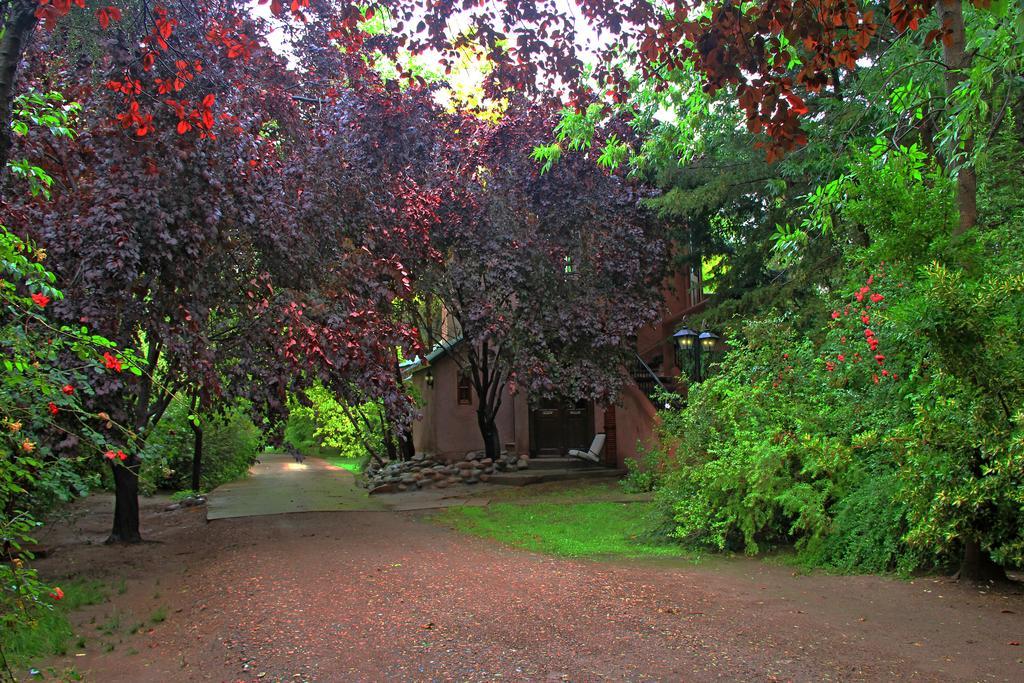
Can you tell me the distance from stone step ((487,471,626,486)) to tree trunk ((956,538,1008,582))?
1021 cm

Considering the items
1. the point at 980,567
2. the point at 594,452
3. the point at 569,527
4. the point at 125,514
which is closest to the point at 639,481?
the point at 569,527

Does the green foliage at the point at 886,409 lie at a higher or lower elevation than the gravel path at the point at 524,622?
higher

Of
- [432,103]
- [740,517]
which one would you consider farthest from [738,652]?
[432,103]

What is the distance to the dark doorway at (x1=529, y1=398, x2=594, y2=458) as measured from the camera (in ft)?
65.6

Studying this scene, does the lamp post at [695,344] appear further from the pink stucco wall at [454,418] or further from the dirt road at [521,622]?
the pink stucco wall at [454,418]

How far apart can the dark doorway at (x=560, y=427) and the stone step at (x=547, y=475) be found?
2.53 m

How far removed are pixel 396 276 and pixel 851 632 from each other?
7.78 metres

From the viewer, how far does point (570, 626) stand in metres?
5.86

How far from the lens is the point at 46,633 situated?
579 cm

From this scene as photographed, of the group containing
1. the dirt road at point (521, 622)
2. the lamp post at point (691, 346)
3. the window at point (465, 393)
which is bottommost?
the dirt road at point (521, 622)

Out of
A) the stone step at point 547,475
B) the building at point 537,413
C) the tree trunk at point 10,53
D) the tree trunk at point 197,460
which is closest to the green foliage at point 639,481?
the stone step at point 547,475

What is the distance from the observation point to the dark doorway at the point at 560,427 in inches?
787

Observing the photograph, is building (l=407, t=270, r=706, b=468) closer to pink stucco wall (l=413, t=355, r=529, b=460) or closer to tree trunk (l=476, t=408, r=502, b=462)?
pink stucco wall (l=413, t=355, r=529, b=460)

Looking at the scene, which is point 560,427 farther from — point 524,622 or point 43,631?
point 43,631
